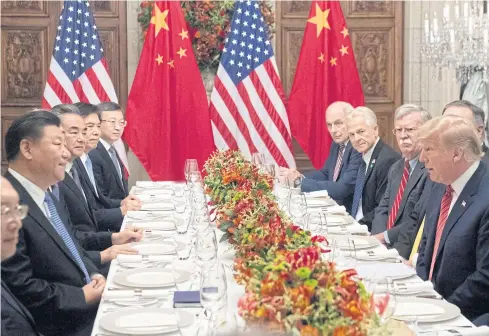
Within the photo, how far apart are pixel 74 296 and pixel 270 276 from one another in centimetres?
150

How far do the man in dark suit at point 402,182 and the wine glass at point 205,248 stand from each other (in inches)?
81.7

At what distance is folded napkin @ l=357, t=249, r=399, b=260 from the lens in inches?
143

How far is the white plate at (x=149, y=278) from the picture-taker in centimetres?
313

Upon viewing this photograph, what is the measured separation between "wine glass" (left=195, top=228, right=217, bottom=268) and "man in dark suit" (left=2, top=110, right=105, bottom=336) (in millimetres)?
638

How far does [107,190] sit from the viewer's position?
637cm

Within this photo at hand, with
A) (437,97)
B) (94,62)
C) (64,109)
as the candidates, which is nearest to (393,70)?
(437,97)

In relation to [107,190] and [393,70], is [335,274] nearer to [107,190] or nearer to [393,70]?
[107,190]

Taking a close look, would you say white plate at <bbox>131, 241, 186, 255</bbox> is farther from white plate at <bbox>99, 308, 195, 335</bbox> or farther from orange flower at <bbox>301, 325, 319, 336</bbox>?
orange flower at <bbox>301, 325, 319, 336</bbox>

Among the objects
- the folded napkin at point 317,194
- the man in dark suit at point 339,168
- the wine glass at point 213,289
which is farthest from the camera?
the man in dark suit at point 339,168

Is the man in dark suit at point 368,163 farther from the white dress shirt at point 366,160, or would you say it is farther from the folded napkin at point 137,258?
the folded napkin at point 137,258

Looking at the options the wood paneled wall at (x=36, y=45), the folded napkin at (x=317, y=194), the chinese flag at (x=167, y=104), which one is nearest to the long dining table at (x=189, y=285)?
the folded napkin at (x=317, y=194)

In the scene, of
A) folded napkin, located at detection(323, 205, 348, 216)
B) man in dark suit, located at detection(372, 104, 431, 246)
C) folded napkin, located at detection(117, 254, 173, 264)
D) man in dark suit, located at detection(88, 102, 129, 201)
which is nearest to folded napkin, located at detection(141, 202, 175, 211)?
man in dark suit, located at detection(88, 102, 129, 201)

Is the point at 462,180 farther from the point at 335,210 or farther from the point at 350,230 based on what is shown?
the point at 335,210

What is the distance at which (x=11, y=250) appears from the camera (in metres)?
2.51
